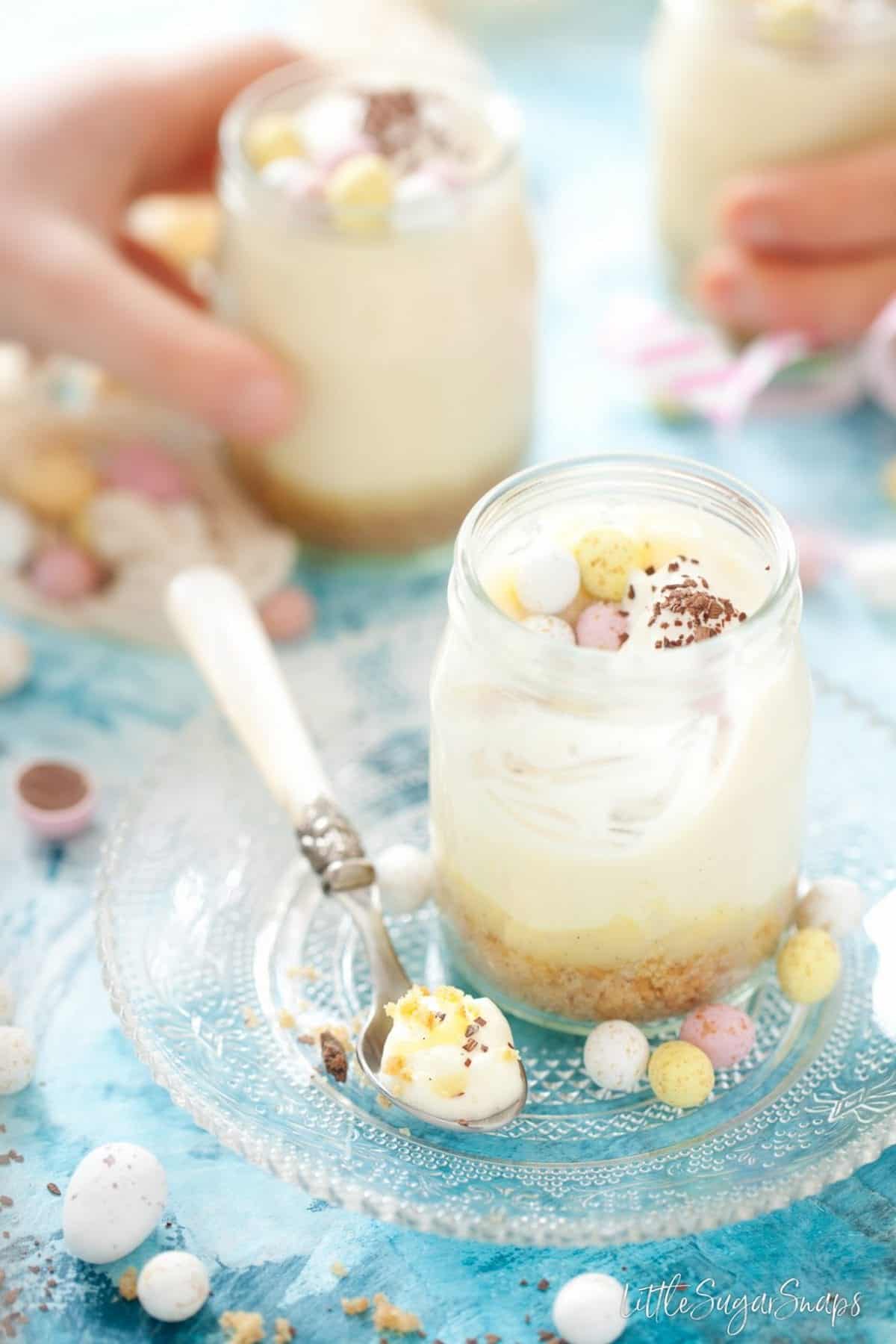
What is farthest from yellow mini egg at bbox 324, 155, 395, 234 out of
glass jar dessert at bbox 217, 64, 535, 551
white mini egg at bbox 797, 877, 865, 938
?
white mini egg at bbox 797, 877, 865, 938

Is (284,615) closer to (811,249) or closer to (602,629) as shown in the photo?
(602,629)

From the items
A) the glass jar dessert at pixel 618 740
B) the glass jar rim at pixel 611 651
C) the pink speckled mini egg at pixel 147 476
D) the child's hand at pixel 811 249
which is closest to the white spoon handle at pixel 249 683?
the glass jar dessert at pixel 618 740

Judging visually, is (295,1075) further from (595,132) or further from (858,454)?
(595,132)

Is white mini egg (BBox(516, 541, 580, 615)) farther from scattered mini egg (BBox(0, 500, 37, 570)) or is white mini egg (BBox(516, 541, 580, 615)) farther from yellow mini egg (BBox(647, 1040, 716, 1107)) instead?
scattered mini egg (BBox(0, 500, 37, 570))

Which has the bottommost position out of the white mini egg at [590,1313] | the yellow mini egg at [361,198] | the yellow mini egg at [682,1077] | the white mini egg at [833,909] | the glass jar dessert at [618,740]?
the white mini egg at [590,1313]

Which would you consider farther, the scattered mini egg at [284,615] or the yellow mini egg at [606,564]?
the scattered mini egg at [284,615]

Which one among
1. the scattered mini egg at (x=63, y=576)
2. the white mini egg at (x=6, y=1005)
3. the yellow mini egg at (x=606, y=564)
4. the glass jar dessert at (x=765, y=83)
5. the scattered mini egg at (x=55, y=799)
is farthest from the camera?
the glass jar dessert at (x=765, y=83)

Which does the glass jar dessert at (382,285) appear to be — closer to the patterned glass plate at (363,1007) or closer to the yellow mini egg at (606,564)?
the patterned glass plate at (363,1007)
